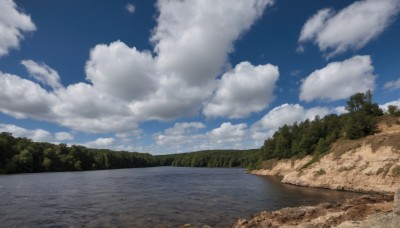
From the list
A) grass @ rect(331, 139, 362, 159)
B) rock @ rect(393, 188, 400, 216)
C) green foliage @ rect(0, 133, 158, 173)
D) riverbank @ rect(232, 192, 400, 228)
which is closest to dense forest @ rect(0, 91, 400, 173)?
green foliage @ rect(0, 133, 158, 173)

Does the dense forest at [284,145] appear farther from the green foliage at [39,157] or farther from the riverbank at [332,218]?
the riverbank at [332,218]

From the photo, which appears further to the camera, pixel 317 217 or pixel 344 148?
pixel 344 148

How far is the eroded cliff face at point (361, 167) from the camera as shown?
47188mm

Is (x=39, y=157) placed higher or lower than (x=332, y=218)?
higher

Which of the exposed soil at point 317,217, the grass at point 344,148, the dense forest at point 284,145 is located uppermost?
the dense forest at point 284,145

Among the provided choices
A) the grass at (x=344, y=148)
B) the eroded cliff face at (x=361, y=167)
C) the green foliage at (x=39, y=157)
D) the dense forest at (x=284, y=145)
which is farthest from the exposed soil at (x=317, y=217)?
the green foliage at (x=39, y=157)

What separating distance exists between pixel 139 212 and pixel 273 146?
93842 millimetres

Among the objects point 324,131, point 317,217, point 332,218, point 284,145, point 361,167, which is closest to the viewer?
point 332,218

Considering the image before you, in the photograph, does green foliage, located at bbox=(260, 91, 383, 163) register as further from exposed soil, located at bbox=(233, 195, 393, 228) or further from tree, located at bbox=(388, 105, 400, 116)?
exposed soil, located at bbox=(233, 195, 393, 228)

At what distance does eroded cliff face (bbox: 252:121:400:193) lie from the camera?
47.2m

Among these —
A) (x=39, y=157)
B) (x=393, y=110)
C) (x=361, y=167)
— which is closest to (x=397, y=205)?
(x=361, y=167)

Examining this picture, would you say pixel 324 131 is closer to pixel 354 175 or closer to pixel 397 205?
pixel 354 175

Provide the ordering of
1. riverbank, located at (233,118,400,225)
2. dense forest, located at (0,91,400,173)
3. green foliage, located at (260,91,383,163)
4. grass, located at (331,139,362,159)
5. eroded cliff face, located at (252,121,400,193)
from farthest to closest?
dense forest, located at (0,91,400,173)
green foliage, located at (260,91,383,163)
grass, located at (331,139,362,159)
eroded cliff face, located at (252,121,400,193)
riverbank, located at (233,118,400,225)

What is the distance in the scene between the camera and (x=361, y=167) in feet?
175
